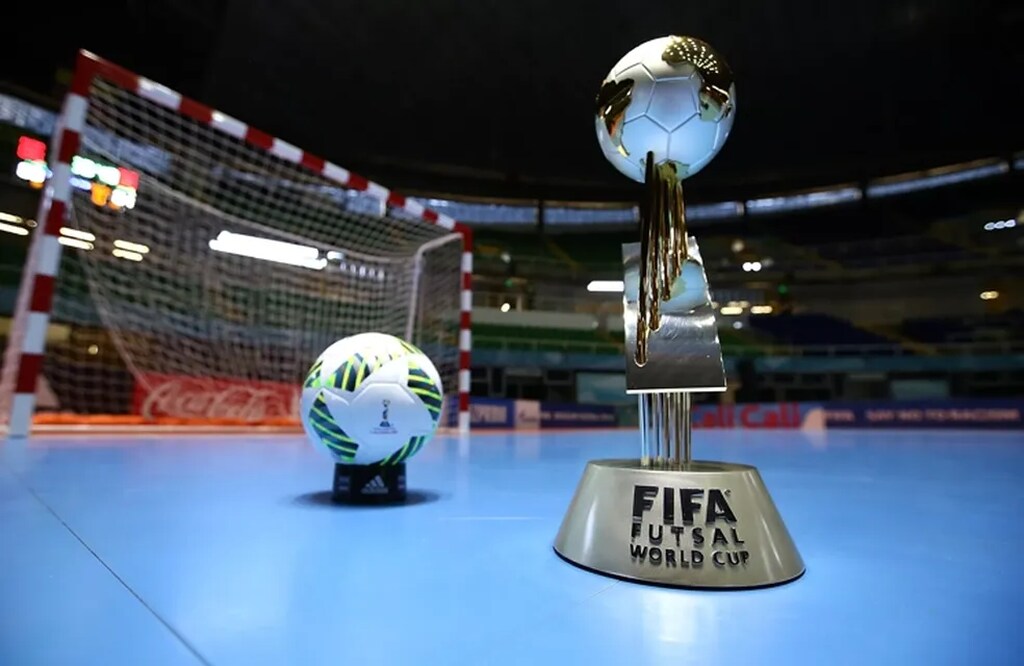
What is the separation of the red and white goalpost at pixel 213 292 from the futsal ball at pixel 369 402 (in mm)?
2944

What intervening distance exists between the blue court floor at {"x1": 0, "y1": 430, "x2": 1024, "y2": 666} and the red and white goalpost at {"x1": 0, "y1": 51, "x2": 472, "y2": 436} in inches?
130

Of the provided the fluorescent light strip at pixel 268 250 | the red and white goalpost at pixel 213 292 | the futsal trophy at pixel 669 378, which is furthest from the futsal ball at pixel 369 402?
the fluorescent light strip at pixel 268 250

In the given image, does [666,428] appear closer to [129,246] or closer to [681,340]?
[681,340]

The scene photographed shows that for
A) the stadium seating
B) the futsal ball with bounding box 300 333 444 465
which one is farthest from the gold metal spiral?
the stadium seating

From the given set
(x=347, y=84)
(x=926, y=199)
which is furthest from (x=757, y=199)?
(x=347, y=84)

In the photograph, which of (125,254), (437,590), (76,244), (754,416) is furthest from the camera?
(754,416)

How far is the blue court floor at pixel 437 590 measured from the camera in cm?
61

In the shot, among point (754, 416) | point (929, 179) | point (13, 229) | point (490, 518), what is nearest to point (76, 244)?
point (490, 518)

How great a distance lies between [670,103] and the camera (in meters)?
1.01

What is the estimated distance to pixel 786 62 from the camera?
7980 mm

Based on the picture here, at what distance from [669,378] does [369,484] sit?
0.96m

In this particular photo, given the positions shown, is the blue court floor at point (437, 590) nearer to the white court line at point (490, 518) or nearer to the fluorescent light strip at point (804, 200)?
the white court line at point (490, 518)

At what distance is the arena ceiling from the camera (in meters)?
6.45

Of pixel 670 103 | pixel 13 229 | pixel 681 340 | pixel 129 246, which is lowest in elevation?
pixel 681 340
